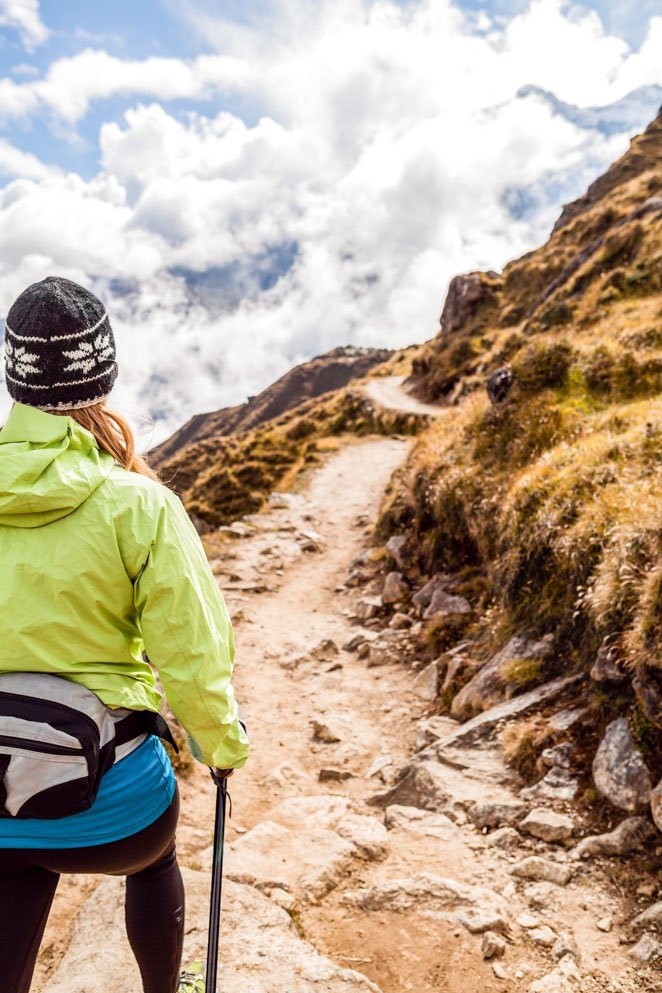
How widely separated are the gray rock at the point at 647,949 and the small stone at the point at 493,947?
0.73 meters

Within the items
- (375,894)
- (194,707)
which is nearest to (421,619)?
(375,894)

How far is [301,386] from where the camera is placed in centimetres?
16075

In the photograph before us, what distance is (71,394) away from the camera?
2293mm

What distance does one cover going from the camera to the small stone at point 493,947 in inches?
151

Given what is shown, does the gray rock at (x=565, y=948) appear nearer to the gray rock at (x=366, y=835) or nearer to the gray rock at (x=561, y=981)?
the gray rock at (x=561, y=981)

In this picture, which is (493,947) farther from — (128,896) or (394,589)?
(394,589)

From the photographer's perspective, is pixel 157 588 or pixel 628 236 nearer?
pixel 157 588

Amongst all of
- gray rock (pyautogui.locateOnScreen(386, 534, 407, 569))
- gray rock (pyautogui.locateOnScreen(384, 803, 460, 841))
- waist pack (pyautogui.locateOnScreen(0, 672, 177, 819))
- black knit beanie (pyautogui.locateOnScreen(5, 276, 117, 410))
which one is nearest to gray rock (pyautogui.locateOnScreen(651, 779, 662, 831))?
gray rock (pyautogui.locateOnScreen(384, 803, 460, 841))

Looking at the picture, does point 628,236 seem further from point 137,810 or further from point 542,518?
point 137,810

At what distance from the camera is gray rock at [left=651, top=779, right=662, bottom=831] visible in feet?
14.0

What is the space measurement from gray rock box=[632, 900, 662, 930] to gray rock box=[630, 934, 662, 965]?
0.28 feet

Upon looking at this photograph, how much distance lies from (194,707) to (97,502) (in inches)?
31.5

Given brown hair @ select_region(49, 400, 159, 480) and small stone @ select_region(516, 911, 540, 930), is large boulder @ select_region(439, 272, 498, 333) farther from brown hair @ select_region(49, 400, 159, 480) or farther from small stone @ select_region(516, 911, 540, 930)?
brown hair @ select_region(49, 400, 159, 480)

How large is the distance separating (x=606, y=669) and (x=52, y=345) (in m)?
5.03
